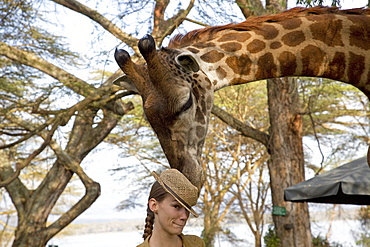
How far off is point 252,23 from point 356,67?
62 cm

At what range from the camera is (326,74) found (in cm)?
274

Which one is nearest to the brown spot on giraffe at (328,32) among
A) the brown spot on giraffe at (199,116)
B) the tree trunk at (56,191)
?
the brown spot on giraffe at (199,116)

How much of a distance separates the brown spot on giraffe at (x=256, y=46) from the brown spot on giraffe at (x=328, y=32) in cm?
28

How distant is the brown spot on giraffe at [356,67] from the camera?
106 inches

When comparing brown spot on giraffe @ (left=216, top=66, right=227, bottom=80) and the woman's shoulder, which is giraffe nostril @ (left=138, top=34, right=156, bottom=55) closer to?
brown spot on giraffe @ (left=216, top=66, right=227, bottom=80)

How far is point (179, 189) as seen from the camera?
1.98 metres

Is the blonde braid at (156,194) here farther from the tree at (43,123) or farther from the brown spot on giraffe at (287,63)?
the tree at (43,123)

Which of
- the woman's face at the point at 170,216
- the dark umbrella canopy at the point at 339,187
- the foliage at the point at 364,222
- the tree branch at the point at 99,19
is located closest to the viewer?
the woman's face at the point at 170,216

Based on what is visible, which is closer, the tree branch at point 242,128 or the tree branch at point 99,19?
the tree branch at point 242,128

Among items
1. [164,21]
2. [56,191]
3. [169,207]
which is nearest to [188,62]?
[169,207]

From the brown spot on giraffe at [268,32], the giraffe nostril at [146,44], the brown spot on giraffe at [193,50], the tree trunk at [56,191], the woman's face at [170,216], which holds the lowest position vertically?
the woman's face at [170,216]

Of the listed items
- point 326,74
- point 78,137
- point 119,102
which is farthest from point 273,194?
point 326,74

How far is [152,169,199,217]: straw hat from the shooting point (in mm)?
1969

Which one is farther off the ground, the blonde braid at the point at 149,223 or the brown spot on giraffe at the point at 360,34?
the brown spot on giraffe at the point at 360,34
